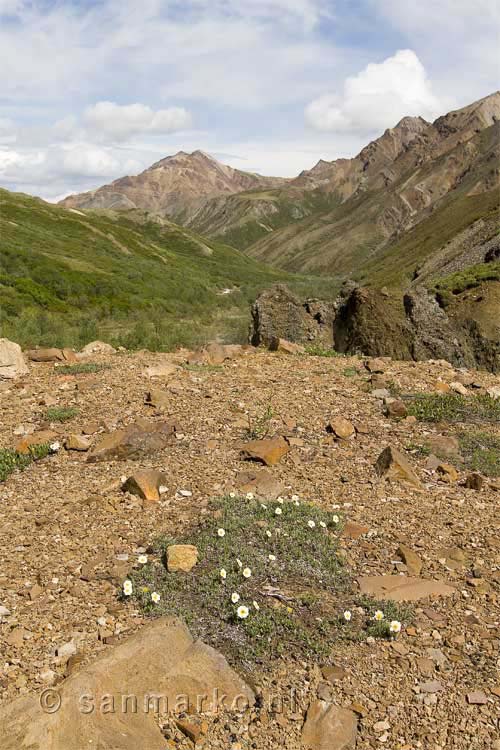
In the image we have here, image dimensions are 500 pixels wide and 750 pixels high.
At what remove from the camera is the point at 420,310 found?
15797mm

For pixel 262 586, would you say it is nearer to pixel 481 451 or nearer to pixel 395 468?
pixel 395 468

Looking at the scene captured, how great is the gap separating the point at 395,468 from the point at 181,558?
3409mm

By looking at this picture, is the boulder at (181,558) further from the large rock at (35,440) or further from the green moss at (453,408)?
the green moss at (453,408)

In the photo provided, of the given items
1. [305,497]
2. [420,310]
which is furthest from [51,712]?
[420,310]

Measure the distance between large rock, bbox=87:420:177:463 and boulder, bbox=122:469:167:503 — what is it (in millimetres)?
983

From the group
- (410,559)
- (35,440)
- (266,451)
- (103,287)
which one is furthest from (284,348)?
(103,287)

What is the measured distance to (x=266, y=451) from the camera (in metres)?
7.95

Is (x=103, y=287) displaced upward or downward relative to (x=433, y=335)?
downward

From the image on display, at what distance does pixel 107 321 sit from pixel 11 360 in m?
38.0

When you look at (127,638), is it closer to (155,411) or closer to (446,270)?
(155,411)

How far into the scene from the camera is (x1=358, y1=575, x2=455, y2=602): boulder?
17.2 ft

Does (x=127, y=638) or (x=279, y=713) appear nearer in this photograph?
(x=279, y=713)

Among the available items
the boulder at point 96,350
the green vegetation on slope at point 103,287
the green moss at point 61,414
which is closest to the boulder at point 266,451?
the green moss at point 61,414

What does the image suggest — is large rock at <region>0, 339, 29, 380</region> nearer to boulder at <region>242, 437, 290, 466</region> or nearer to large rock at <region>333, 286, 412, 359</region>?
boulder at <region>242, 437, 290, 466</region>
